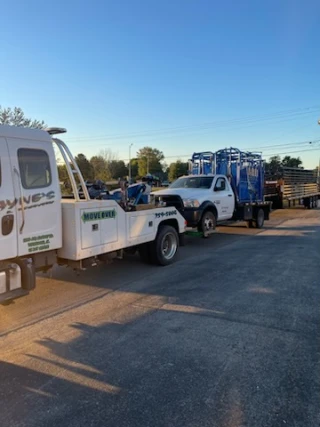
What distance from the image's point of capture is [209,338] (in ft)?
13.9

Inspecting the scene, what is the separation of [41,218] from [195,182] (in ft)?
26.1

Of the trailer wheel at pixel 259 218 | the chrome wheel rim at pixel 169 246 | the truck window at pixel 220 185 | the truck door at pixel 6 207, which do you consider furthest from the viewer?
the trailer wheel at pixel 259 218

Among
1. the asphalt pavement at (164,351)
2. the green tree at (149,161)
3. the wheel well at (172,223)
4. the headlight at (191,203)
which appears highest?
the green tree at (149,161)

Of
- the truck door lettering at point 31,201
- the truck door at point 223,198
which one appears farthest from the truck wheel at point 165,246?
the truck door at point 223,198

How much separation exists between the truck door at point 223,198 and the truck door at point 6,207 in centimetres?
797

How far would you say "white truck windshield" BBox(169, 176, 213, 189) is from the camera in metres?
12.1

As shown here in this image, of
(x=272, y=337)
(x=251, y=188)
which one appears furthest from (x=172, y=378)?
(x=251, y=188)

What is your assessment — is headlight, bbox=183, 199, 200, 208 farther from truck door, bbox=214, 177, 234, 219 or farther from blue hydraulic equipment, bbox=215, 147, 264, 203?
blue hydraulic equipment, bbox=215, 147, 264, 203

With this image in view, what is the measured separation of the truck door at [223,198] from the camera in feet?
39.0

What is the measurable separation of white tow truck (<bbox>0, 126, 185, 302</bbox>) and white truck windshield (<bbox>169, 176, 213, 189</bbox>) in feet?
19.6

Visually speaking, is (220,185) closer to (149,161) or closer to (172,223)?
(172,223)

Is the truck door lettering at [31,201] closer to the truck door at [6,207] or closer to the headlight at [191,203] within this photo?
the truck door at [6,207]

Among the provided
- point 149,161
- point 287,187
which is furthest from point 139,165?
point 287,187

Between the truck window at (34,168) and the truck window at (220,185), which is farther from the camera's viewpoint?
the truck window at (220,185)
